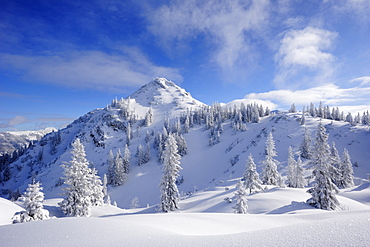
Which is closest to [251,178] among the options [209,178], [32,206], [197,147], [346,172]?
[346,172]

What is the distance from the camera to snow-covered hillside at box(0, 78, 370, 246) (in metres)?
4.95

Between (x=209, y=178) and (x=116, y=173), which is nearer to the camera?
(x=209, y=178)

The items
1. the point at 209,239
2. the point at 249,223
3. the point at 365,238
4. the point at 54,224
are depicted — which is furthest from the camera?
the point at 249,223

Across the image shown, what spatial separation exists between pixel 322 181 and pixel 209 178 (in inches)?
→ 2160

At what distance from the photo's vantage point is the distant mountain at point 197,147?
6775cm

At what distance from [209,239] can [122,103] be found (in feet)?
535

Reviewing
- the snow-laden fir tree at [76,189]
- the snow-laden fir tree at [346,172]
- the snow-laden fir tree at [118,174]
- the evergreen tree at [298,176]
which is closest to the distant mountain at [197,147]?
the snow-laden fir tree at [118,174]

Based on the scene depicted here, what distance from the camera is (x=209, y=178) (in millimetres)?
71688

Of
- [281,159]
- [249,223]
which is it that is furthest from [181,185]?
[249,223]

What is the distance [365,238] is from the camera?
306cm

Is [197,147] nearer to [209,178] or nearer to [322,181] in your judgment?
[209,178]

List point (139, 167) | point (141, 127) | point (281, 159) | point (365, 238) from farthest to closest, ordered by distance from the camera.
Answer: point (141, 127) < point (139, 167) < point (281, 159) < point (365, 238)

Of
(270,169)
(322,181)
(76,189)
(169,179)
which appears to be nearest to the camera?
(322,181)

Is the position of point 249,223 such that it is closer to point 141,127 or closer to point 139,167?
point 139,167
